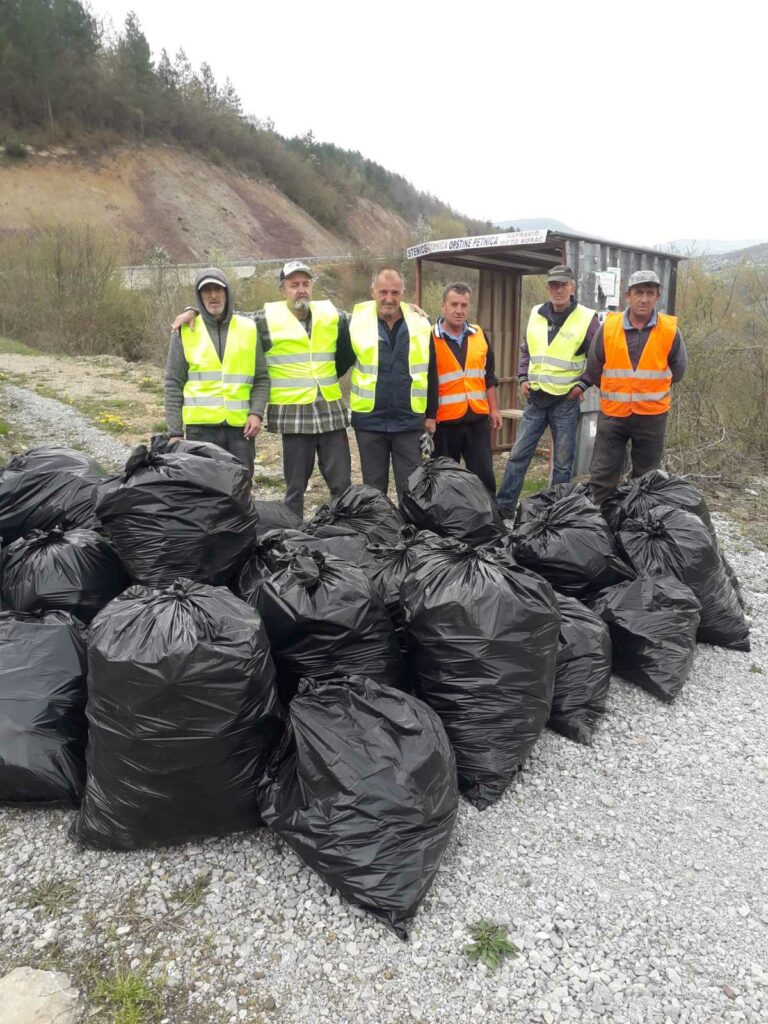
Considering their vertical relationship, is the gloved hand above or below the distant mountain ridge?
below

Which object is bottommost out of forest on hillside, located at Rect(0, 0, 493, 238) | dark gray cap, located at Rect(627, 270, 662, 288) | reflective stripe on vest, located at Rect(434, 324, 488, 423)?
reflective stripe on vest, located at Rect(434, 324, 488, 423)

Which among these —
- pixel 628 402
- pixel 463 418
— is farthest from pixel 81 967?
pixel 628 402

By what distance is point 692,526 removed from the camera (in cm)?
341

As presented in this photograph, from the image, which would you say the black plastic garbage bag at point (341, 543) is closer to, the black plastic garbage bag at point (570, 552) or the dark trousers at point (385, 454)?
the black plastic garbage bag at point (570, 552)

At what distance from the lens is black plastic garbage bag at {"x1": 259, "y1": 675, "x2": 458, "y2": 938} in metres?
1.87

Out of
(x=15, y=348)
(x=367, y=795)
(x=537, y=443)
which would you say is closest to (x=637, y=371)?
(x=537, y=443)

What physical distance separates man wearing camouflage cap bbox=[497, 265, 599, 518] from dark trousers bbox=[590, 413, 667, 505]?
0.90ft

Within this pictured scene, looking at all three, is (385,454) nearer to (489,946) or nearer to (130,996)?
(489,946)

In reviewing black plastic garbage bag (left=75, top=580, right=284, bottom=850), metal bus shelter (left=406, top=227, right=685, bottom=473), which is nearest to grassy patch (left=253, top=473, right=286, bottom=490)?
metal bus shelter (left=406, top=227, right=685, bottom=473)

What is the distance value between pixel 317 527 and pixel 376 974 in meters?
1.98

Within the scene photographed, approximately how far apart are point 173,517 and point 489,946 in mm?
1763

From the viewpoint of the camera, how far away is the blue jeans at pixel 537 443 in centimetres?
487

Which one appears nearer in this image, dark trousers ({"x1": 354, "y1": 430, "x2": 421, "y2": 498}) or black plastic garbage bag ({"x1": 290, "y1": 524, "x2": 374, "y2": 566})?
black plastic garbage bag ({"x1": 290, "y1": 524, "x2": 374, "y2": 566})

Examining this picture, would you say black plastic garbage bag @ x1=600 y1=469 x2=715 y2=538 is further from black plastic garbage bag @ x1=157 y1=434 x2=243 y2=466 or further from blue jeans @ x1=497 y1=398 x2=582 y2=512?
black plastic garbage bag @ x1=157 y1=434 x2=243 y2=466
